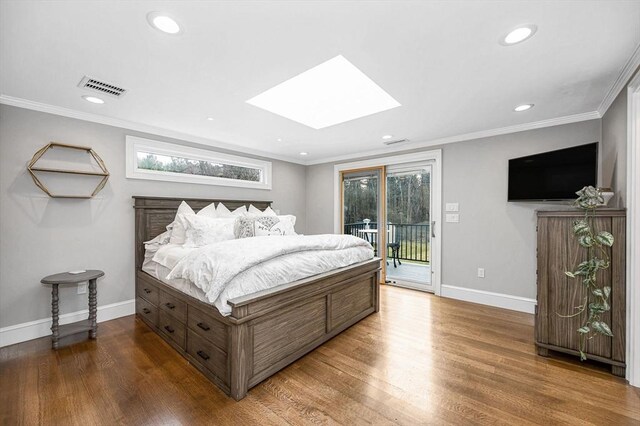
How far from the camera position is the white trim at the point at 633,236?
2.00 meters

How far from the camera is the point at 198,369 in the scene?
221cm

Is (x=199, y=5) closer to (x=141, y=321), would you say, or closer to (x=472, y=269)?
(x=141, y=321)

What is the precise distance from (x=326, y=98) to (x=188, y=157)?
2.30 m

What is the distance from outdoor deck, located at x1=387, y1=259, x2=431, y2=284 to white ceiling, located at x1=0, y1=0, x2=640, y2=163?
283 cm

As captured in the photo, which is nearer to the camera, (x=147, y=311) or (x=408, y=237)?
(x=147, y=311)

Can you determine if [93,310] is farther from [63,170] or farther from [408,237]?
[408,237]

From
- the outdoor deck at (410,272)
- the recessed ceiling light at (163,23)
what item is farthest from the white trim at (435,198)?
the recessed ceiling light at (163,23)

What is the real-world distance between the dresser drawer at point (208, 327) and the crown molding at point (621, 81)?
11.8 feet

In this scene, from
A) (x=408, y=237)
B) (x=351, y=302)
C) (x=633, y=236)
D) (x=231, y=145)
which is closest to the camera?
(x=633, y=236)

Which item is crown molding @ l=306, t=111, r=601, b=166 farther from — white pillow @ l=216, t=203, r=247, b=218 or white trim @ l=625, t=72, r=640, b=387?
white pillow @ l=216, t=203, r=247, b=218

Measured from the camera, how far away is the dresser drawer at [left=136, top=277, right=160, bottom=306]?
9.57 ft

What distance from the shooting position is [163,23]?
5.35ft

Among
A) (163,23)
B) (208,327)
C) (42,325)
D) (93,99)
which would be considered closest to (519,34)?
(163,23)

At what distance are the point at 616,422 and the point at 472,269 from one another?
2372mm
